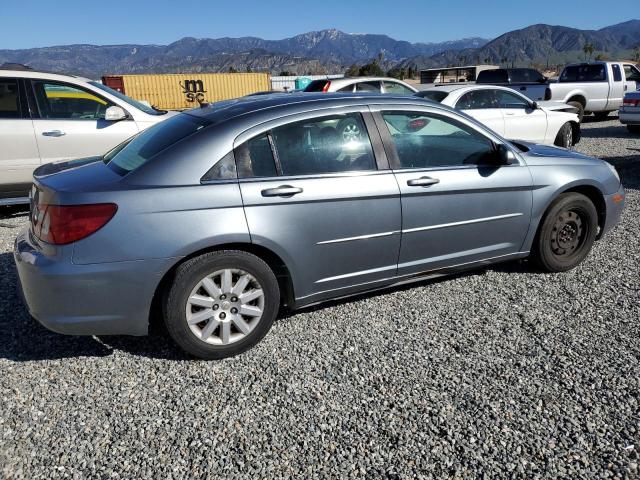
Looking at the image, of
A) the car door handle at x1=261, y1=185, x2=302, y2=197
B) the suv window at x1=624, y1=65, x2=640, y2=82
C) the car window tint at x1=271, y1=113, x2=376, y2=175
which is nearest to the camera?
the car door handle at x1=261, y1=185, x2=302, y2=197

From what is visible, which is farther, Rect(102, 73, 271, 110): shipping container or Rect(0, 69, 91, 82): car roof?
Rect(102, 73, 271, 110): shipping container

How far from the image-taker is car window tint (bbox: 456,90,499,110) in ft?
31.8

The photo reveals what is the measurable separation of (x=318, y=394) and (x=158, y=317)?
3.80ft

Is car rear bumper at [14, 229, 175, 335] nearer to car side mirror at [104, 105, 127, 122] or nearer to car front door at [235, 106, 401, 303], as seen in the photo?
car front door at [235, 106, 401, 303]

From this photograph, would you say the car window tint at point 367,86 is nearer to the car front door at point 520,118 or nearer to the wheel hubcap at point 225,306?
the car front door at point 520,118

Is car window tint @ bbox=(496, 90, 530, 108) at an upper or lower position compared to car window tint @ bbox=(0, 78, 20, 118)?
lower

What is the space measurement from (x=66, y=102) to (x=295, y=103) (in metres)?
4.53

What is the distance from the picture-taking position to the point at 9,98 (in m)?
6.46

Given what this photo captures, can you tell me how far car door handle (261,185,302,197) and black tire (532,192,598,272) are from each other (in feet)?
7.56

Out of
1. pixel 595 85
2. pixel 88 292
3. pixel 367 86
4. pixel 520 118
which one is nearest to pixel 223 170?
pixel 88 292

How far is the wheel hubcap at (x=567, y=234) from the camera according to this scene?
14.8 feet

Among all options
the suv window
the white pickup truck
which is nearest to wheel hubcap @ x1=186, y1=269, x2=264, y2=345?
the white pickup truck

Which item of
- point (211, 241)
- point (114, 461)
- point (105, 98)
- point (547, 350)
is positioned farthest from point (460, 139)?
point (105, 98)

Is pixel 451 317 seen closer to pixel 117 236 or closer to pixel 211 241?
pixel 211 241
